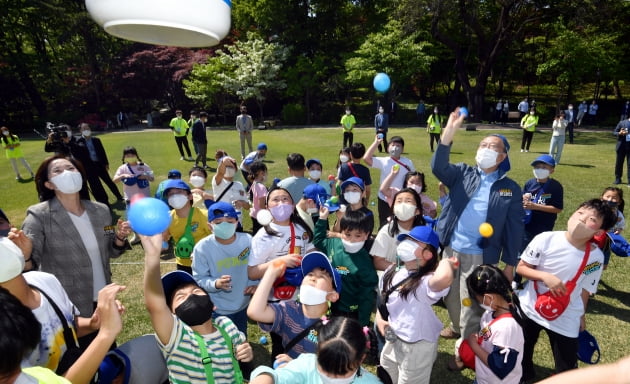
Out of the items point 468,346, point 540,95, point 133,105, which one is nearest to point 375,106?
point 540,95

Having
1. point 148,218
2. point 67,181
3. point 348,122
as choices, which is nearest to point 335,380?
point 148,218

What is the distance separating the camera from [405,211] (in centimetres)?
407

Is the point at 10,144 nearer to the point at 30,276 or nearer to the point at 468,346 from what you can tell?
the point at 30,276

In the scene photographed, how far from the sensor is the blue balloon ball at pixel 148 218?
7.29ft

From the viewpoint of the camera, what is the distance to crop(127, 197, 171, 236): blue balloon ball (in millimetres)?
2221

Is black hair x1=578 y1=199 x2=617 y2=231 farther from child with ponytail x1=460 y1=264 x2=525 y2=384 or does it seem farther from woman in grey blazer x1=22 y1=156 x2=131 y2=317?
woman in grey blazer x1=22 y1=156 x2=131 y2=317

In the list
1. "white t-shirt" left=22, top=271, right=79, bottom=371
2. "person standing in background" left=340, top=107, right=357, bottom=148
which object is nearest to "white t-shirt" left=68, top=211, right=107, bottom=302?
"white t-shirt" left=22, top=271, right=79, bottom=371

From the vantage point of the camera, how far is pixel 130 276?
6.46 meters

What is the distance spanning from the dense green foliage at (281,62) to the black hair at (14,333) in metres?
29.5

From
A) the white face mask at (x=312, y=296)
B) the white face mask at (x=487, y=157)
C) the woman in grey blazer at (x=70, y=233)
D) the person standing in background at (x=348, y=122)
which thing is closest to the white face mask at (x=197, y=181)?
the woman in grey blazer at (x=70, y=233)

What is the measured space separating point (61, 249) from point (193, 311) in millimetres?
1843

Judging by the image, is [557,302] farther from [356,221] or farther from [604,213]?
[356,221]

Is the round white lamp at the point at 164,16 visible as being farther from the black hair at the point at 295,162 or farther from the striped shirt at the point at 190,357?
the black hair at the point at 295,162

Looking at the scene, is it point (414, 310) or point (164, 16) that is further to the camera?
point (414, 310)
